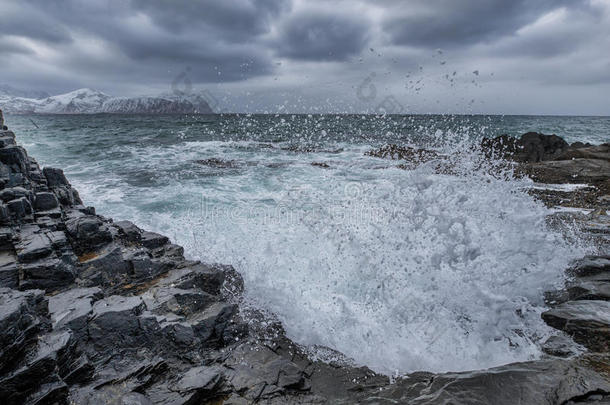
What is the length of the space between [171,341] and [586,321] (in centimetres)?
617

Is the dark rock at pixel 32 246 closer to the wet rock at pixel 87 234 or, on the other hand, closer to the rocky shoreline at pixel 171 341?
the rocky shoreline at pixel 171 341

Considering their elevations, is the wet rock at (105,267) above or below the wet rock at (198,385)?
above

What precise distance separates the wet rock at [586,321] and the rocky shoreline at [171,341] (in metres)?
0.02

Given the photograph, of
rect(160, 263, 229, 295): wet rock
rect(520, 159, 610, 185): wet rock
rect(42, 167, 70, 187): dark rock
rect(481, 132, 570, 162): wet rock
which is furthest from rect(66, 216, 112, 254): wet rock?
rect(481, 132, 570, 162): wet rock

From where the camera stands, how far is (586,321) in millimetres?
4605

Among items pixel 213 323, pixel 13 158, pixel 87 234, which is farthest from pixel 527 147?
pixel 13 158

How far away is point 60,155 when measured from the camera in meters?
23.6

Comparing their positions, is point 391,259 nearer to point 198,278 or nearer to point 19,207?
point 198,278

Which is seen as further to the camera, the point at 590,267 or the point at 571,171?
the point at 571,171

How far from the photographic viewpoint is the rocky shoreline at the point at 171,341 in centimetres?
343

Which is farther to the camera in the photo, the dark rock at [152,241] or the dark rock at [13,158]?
the dark rock at [13,158]

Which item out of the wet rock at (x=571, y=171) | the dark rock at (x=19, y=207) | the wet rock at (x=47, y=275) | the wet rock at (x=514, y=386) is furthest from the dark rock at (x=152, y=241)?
the wet rock at (x=571, y=171)

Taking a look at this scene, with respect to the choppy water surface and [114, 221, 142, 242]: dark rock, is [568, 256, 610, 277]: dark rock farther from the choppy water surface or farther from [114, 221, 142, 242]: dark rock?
[114, 221, 142, 242]: dark rock

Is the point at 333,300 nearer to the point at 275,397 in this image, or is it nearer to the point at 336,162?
the point at 275,397
